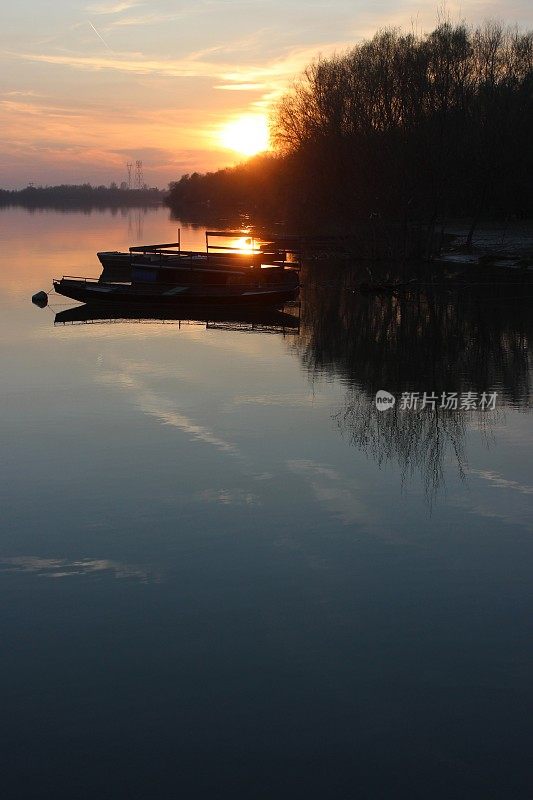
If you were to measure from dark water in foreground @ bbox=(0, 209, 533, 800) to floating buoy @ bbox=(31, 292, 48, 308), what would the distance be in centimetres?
1977

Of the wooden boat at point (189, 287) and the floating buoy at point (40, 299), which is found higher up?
the wooden boat at point (189, 287)

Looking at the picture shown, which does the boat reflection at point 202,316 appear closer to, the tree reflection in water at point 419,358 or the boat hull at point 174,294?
the boat hull at point 174,294

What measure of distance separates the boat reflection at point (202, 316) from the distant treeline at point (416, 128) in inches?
738

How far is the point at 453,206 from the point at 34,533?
69.0 m

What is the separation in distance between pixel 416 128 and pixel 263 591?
51188 mm

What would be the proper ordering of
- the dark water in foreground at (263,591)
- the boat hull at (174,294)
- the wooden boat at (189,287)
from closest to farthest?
the dark water in foreground at (263,591) < the boat hull at (174,294) < the wooden boat at (189,287)

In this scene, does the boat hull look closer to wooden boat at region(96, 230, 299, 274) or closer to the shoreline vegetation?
wooden boat at region(96, 230, 299, 274)

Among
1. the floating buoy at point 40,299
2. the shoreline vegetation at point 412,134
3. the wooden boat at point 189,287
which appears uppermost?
the shoreline vegetation at point 412,134

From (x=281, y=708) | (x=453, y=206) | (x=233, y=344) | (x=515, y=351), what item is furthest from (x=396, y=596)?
(x=453, y=206)

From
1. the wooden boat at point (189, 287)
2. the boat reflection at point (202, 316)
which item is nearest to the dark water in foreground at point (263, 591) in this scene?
the boat reflection at point (202, 316)

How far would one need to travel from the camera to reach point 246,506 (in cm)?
1454

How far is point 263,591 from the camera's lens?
11.4 meters

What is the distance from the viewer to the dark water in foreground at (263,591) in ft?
26.7

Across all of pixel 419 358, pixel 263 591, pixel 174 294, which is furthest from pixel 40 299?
pixel 263 591
